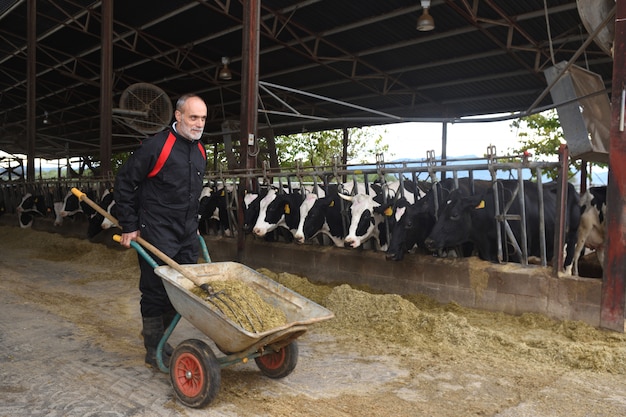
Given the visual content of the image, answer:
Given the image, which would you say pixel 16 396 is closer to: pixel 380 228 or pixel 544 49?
pixel 380 228

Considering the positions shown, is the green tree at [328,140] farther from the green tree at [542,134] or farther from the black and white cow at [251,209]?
the black and white cow at [251,209]

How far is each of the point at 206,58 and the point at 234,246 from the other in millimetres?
8992

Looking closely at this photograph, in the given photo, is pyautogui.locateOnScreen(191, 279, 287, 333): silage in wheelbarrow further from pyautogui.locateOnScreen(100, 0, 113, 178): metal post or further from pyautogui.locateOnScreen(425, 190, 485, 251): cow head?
pyautogui.locateOnScreen(100, 0, 113, 178): metal post

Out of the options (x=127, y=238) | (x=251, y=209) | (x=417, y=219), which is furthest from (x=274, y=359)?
(x=251, y=209)

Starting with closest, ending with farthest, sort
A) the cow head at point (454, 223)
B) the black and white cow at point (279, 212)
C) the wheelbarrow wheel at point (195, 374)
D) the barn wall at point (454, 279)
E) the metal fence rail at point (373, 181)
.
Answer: the wheelbarrow wheel at point (195, 374) < the barn wall at point (454, 279) < the metal fence rail at point (373, 181) < the cow head at point (454, 223) < the black and white cow at point (279, 212)

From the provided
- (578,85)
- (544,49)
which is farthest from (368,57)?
(578,85)

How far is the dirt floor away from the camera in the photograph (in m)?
3.11

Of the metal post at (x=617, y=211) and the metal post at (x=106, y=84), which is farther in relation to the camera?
the metal post at (x=106, y=84)

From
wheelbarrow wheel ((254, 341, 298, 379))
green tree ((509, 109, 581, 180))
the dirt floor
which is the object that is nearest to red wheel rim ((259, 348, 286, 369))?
wheelbarrow wheel ((254, 341, 298, 379))

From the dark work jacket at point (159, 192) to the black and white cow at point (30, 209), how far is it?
11.3m

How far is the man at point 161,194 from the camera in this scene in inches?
137

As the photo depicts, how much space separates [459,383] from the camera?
3506 mm

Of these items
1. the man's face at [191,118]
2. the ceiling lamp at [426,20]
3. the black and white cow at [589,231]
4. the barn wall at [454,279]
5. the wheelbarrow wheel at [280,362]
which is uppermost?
the ceiling lamp at [426,20]

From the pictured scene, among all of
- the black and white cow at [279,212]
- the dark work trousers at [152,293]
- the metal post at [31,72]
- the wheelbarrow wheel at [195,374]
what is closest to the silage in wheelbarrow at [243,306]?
the wheelbarrow wheel at [195,374]
